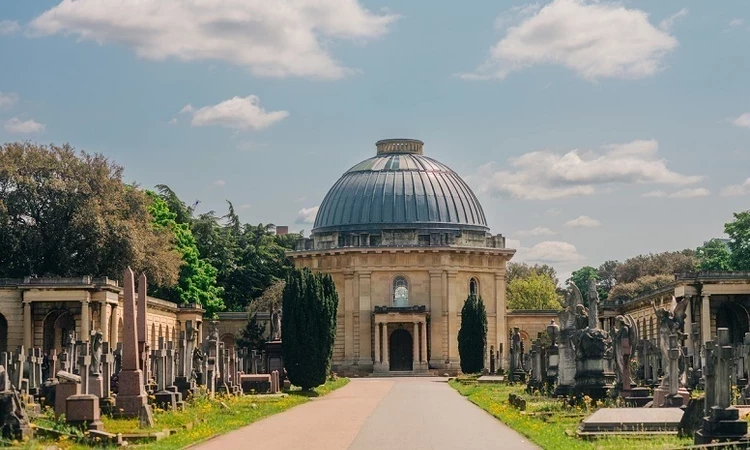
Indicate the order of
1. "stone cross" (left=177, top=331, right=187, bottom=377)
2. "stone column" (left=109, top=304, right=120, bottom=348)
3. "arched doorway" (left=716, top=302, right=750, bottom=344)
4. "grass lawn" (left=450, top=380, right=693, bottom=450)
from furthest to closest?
"arched doorway" (left=716, top=302, right=750, bottom=344)
"stone column" (left=109, top=304, right=120, bottom=348)
"stone cross" (left=177, top=331, right=187, bottom=377)
"grass lawn" (left=450, top=380, right=693, bottom=450)

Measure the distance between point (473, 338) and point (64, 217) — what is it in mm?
24058

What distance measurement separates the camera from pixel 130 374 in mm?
29938

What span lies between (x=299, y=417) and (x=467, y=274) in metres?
55.2

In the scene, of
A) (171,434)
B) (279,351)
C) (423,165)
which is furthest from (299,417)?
(423,165)

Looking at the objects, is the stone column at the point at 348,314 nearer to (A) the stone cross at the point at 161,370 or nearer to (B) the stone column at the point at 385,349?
(B) the stone column at the point at 385,349

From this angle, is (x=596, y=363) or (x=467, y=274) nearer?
(x=596, y=363)

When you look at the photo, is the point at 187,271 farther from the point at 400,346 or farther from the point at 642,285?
the point at 642,285

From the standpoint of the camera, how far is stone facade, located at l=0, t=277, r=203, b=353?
65125 mm

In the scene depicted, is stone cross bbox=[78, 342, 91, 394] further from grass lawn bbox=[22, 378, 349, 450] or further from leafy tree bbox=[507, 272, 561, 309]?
leafy tree bbox=[507, 272, 561, 309]

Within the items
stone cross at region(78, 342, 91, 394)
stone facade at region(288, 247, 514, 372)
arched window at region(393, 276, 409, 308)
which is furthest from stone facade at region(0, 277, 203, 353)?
stone cross at region(78, 342, 91, 394)

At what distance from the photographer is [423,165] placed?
307 ft

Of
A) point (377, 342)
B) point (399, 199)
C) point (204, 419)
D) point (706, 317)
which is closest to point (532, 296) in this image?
point (399, 199)

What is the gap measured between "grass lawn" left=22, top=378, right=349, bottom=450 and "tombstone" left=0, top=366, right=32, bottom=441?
333 mm

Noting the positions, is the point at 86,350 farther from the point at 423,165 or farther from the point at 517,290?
the point at 517,290
